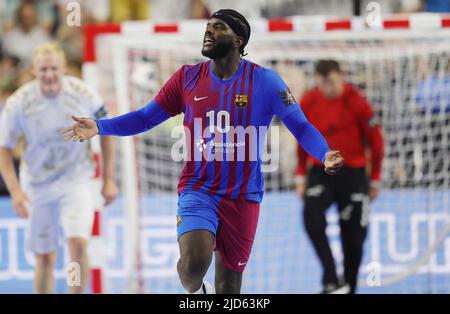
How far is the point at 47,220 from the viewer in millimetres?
7754

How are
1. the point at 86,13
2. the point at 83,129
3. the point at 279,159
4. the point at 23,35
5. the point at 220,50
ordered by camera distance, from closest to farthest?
the point at 220,50
the point at 83,129
the point at 279,159
the point at 86,13
the point at 23,35

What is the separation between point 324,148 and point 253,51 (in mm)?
3292

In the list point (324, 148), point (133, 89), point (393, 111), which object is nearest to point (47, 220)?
point (133, 89)

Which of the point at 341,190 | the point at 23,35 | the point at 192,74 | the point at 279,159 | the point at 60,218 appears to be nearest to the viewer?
the point at 192,74

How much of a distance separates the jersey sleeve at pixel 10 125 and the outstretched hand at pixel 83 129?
197 cm

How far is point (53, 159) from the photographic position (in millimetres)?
7691

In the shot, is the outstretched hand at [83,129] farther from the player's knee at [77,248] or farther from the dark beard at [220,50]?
the player's knee at [77,248]

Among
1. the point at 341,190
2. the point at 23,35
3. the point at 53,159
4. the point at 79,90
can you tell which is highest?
the point at 23,35

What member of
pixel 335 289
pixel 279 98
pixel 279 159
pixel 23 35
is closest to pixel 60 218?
pixel 335 289

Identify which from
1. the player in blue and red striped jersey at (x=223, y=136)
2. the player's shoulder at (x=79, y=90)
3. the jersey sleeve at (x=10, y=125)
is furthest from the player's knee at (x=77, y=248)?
the player in blue and red striped jersey at (x=223, y=136)

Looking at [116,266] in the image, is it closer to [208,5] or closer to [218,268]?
[218,268]

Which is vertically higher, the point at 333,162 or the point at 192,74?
the point at 192,74

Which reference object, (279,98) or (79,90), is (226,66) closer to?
(279,98)

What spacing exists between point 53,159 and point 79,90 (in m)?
0.59
